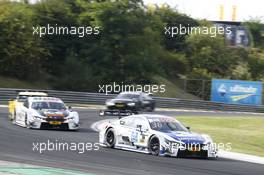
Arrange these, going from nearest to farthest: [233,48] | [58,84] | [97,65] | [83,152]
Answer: [83,152] → [58,84] → [97,65] → [233,48]

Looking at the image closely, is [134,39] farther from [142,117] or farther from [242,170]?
[242,170]

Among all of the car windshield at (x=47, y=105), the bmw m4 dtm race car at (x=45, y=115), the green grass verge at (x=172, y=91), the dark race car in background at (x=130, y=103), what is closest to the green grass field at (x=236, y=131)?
the dark race car in background at (x=130, y=103)

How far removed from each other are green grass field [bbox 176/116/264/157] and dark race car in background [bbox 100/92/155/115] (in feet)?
13.8

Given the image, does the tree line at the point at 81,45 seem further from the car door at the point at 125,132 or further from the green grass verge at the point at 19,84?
the car door at the point at 125,132

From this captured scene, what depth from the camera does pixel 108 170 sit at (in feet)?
46.6

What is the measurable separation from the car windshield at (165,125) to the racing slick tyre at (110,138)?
1.30 m

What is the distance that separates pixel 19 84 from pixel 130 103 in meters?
13.7

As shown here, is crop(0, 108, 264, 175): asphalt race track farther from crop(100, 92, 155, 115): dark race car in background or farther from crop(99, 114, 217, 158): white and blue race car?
crop(100, 92, 155, 115): dark race car in background

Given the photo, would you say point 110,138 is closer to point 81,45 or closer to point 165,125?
point 165,125

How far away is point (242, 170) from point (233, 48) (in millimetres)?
64749

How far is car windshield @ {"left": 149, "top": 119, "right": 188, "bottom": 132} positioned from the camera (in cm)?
1897

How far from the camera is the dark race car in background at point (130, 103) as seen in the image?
37.5m

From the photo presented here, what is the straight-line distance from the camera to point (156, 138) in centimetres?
1845

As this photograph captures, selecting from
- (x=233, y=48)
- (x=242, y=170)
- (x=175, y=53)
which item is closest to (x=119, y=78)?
(x=175, y=53)
